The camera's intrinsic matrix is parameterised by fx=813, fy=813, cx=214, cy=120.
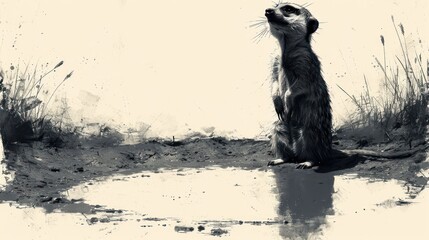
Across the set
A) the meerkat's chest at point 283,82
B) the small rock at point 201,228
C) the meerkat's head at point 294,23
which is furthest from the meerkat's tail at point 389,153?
the small rock at point 201,228

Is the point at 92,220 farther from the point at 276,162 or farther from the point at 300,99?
the point at 300,99

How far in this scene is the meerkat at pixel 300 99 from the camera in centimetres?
743

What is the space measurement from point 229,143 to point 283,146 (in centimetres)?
127

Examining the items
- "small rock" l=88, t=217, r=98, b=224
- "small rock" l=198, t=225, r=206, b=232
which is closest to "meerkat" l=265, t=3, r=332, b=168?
"small rock" l=198, t=225, r=206, b=232

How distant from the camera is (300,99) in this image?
24.5ft

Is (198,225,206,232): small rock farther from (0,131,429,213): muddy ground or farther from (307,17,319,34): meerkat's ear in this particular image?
(307,17,319,34): meerkat's ear

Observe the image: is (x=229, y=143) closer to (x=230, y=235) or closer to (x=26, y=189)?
(x=26, y=189)

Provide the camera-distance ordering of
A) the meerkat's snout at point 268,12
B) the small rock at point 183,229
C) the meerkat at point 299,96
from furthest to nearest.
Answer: the meerkat at point 299,96 → the meerkat's snout at point 268,12 → the small rock at point 183,229

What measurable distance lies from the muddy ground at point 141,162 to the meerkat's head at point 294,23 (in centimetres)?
122

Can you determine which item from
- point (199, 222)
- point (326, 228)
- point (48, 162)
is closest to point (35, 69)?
point (48, 162)

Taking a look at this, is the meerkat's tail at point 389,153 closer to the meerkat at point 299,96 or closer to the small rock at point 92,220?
the meerkat at point 299,96

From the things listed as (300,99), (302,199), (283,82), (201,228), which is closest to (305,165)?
(300,99)

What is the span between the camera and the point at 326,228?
16.8ft

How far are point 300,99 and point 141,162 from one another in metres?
1.78
